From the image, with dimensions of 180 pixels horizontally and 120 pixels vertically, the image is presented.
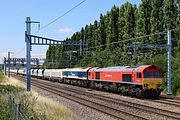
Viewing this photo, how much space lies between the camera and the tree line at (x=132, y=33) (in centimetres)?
4856

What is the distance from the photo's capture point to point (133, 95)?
32.2 m

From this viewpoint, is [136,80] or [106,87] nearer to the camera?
[136,80]

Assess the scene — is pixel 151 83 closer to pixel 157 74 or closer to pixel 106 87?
pixel 157 74

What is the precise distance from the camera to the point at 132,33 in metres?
58.3

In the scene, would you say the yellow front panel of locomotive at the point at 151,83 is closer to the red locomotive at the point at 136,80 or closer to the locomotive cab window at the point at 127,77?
the red locomotive at the point at 136,80

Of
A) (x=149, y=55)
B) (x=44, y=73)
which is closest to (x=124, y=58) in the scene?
(x=149, y=55)

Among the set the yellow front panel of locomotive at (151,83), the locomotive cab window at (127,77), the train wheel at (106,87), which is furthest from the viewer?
the train wheel at (106,87)

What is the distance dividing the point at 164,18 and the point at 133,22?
31.7 ft

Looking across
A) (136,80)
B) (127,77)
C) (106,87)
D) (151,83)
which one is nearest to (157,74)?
(151,83)

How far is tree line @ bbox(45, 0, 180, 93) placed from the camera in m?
48.6

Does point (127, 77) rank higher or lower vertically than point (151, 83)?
higher

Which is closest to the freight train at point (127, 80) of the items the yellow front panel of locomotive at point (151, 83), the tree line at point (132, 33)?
the yellow front panel of locomotive at point (151, 83)

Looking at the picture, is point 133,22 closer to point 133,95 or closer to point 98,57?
point 98,57

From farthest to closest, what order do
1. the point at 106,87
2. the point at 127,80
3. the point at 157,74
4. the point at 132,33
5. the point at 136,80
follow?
1. the point at 132,33
2. the point at 106,87
3. the point at 127,80
4. the point at 157,74
5. the point at 136,80
